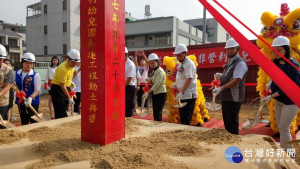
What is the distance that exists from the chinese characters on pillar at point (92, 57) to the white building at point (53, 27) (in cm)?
2108

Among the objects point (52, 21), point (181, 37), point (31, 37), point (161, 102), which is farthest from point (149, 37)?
point (161, 102)

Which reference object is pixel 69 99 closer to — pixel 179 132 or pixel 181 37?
pixel 179 132

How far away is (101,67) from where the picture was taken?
1726 millimetres

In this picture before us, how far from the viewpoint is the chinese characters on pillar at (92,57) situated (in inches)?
69.0

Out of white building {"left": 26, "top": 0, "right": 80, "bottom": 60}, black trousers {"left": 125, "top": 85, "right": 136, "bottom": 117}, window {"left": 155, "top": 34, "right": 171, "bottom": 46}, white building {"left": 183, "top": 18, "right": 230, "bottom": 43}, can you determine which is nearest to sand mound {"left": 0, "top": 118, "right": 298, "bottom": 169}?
black trousers {"left": 125, "top": 85, "right": 136, "bottom": 117}

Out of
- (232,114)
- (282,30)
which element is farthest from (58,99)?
(282,30)

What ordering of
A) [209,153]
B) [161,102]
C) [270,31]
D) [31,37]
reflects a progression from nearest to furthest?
[209,153], [270,31], [161,102], [31,37]

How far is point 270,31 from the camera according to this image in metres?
3.76

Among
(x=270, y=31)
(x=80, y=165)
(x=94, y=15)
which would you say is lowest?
(x=80, y=165)

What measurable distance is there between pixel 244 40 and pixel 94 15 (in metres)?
1.13

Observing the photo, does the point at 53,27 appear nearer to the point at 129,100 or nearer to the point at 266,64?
the point at 129,100

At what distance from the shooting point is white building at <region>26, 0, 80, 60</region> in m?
21.2

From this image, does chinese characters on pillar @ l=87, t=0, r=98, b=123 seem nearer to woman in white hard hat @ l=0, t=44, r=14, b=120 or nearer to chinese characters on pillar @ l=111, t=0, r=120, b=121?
chinese characters on pillar @ l=111, t=0, r=120, b=121

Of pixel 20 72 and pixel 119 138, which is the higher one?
pixel 20 72
